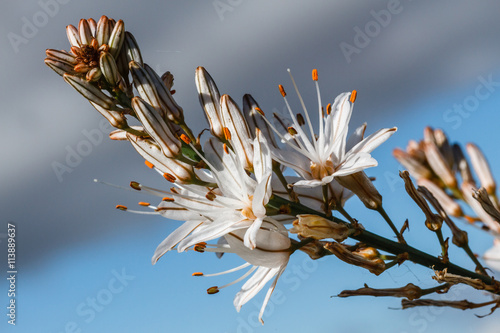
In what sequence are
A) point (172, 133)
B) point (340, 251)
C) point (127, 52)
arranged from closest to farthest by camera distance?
point (340, 251) < point (172, 133) < point (127, 52)

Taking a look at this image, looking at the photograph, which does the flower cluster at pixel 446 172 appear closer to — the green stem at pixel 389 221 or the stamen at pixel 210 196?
the green stem at pixel 389 221

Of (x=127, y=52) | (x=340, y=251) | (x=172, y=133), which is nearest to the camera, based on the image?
(x=340, y=251)

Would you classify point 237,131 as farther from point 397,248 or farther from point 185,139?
point 397,248

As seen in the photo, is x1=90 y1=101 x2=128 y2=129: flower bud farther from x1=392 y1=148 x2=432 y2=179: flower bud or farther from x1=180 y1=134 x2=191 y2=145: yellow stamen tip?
x1=392 y1=148 x2=432 y2=179: flower bud

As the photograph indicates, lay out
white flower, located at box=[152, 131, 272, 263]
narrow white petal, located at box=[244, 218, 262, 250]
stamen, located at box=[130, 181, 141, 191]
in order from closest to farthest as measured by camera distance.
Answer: narrow white petal, located at box=[244, 218, 262, 250] → white flower, located at box=[152, 131, 272, 263] → stamen, located at box=[130, 181, 141, 191]

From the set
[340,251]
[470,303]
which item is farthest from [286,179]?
[470,303]

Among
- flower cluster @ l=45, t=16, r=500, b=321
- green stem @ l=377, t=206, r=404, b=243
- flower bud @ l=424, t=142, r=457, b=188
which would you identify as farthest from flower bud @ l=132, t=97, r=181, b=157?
flower bud @ l=424, t=142, r=457, b=188

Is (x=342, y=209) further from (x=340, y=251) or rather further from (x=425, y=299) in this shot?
(x=425, y=299)

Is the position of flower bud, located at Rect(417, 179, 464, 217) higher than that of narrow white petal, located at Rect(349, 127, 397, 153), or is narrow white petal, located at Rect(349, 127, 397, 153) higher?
narrow white petal, located at Rect(349, 127, 397, 153)
